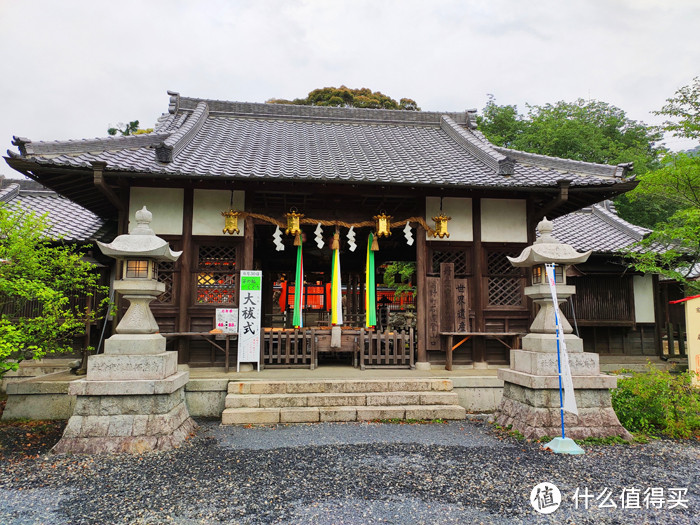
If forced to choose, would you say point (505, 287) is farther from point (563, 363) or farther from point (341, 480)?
point (341, 480)

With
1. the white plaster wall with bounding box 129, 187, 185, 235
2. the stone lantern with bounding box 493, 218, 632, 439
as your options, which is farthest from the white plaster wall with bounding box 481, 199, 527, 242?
the white plaster wall with bounding box 129, 187, 185, 235

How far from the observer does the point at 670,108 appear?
1268 cm

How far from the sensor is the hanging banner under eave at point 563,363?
5547 mm

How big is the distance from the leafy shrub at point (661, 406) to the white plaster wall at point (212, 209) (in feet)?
26.1

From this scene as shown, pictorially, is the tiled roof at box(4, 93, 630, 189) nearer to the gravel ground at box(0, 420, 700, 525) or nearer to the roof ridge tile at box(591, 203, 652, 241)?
the roof ridge tile at box(591, 203, 652, 241)

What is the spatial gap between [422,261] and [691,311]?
4.97m

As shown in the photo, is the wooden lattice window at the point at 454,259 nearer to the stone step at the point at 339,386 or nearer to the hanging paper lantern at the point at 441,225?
the hanging paper lantern at the point at 441,225

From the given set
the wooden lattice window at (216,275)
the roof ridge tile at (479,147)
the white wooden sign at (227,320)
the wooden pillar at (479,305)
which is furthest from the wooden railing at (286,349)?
the roof ridge tile at (479,147)

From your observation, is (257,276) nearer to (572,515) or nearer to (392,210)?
(392,210)

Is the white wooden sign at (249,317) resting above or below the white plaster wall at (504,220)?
below

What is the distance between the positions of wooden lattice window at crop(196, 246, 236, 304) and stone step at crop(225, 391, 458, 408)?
2526mm

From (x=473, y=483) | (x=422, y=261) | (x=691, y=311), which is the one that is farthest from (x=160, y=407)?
(x=691, y=311)

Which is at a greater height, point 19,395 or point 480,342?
point 480,342

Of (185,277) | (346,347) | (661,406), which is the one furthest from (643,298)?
(185,277)
